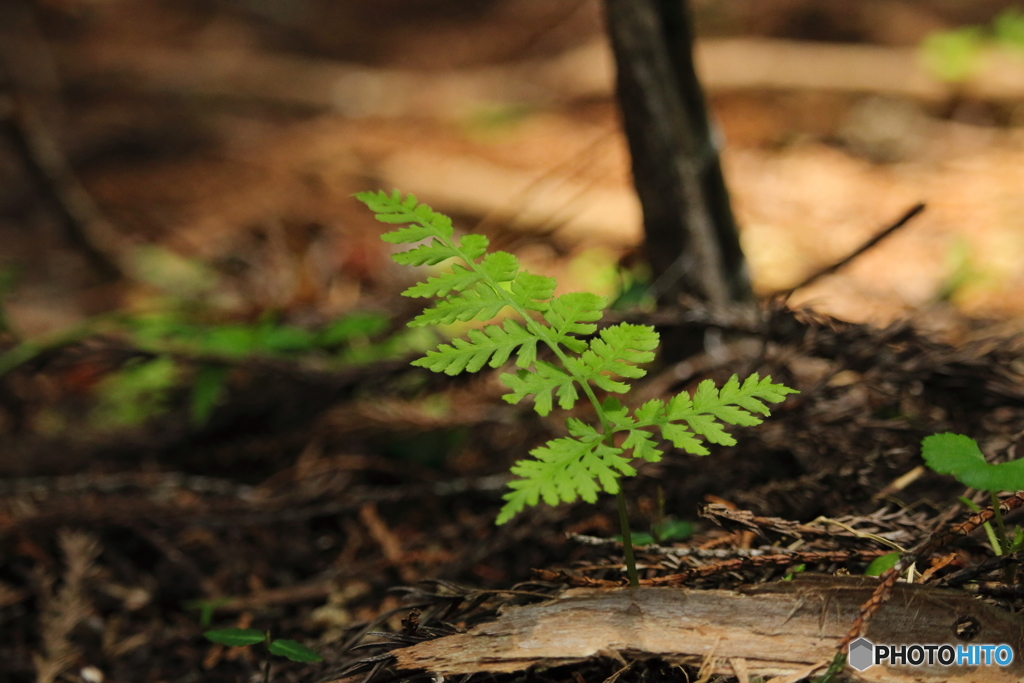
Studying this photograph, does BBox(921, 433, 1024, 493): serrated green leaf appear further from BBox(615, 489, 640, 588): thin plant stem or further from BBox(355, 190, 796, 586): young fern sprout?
BBox(615, 489, 640, 588): thin plant stem

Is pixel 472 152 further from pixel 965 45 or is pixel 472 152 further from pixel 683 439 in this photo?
pixel 683 439

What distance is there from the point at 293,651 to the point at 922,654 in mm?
1197

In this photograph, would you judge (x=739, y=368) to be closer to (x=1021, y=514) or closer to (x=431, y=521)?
(x=1021, y=514)

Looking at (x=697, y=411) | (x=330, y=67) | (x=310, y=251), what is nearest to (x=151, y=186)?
(x=310, y=251)

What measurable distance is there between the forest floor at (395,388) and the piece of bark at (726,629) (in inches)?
1.9

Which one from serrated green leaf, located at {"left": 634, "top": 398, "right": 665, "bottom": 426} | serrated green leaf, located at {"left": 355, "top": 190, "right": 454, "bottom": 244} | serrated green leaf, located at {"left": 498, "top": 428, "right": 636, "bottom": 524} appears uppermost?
serrated green leaf, located at {"left": 355, "top": 190, "right": 454, "bottom": 244}

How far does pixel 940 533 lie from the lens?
4.02ft

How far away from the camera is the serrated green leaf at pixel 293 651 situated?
4.38ft

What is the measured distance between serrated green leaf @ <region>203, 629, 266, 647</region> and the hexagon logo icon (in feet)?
3.82

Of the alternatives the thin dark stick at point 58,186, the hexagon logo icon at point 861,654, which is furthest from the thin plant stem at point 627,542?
the thin dark stick at point 58,186

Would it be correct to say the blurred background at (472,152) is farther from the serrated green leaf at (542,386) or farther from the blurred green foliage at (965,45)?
the serrated green leaf at (542,386)

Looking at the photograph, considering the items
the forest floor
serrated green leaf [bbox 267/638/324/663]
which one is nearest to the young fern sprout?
the forest floor

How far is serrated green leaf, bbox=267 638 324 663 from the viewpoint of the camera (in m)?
1.34

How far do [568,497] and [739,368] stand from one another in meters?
1.08
